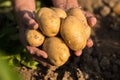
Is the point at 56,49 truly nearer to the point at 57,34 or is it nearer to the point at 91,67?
the point at 57,34

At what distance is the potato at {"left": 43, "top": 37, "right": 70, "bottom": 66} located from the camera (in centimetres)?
130

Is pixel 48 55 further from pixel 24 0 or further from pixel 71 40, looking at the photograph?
pixel 24 0

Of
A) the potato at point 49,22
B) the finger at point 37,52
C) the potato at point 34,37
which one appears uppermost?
the potato at point 49,22

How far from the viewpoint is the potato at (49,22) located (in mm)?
1280

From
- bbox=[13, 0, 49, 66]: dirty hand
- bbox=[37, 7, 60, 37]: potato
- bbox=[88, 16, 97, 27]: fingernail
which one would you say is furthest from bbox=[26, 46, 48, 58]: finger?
bbox=[88, 16, 97, 27]: fingernail

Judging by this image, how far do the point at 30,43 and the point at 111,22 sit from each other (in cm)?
159

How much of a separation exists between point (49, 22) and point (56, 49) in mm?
149

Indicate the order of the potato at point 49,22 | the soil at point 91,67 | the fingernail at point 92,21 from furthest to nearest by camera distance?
the soil at point 91,67 < the fingernail at point 92,21 < the potato at point 49,22

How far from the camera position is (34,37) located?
1325mm

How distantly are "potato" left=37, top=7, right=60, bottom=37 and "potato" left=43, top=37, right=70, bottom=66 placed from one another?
0.04m

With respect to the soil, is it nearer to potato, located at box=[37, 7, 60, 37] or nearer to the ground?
the ground

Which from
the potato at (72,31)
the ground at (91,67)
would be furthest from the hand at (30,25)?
the ground at (91,67)

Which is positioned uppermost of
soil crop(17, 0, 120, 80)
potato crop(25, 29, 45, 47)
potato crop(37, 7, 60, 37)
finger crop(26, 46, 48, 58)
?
potato crop(37, 7, 60, 37)

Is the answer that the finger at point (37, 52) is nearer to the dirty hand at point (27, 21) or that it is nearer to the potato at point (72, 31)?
the dirty hand at point (27, 21)
